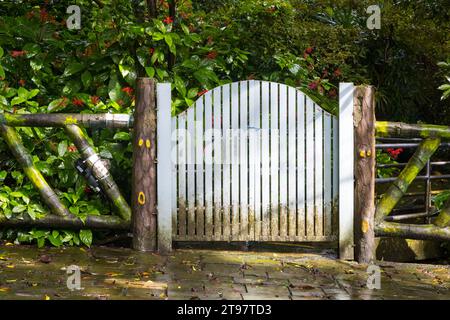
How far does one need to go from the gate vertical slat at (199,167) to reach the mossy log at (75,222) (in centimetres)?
62

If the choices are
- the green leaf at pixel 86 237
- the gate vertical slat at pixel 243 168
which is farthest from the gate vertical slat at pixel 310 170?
the green leaf at pixel 86 237

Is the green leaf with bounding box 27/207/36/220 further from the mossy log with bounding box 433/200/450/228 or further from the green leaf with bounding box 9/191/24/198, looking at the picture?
the mossy log with bounding box 433/200/450/228

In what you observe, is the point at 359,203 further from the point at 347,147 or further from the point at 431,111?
the point at 431,111

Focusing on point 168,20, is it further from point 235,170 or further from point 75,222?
point 75,222

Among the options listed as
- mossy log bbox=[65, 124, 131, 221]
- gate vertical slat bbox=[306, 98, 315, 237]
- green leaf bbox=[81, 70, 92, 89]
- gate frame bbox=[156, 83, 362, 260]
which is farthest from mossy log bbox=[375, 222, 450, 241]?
green leaf bbox=[81, 70, 92, 89]

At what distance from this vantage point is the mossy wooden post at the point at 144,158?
6.77m

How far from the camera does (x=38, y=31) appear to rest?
845cm

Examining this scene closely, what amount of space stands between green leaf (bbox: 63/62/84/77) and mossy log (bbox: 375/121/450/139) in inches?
120

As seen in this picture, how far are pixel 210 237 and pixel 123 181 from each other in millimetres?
1109

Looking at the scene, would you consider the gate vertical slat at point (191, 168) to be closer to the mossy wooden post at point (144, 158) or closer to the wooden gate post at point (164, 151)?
the wooden gate post at point (164, 151)

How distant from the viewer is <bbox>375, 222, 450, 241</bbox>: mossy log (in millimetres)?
6805

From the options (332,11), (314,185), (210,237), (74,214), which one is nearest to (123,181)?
(74,214)

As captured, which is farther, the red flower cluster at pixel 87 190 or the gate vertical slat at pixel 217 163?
the red flower cluster at pixel 87 190

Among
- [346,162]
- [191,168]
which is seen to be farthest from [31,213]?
[346,162]
